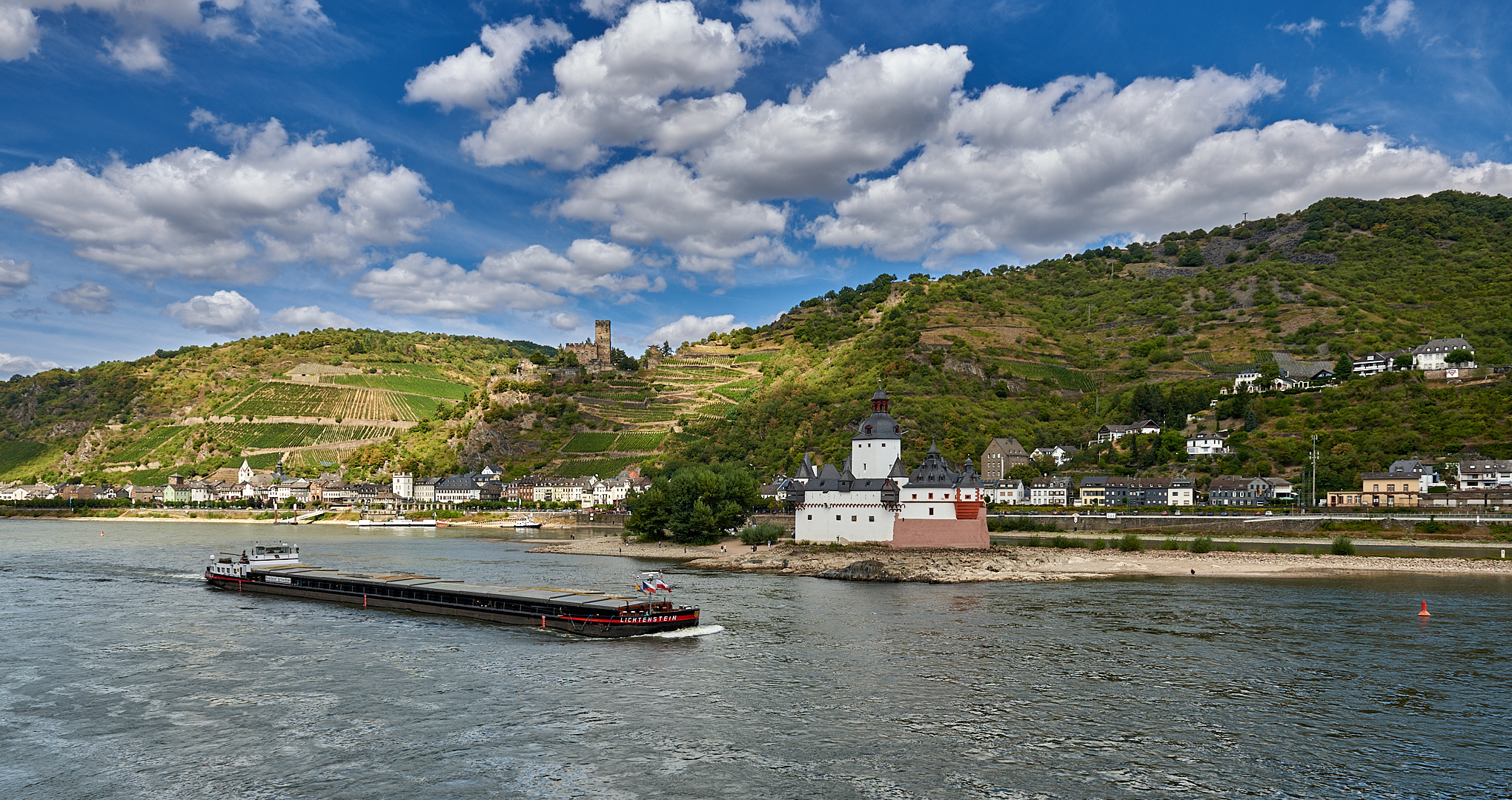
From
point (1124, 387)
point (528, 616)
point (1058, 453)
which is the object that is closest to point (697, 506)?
point (528, 616)

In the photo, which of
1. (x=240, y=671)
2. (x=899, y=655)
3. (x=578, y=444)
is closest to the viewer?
(x=240, y=671)

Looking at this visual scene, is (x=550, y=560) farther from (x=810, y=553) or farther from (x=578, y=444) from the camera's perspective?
(x=578, y=444)

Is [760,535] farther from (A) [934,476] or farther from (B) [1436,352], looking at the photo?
(B) [1436,352]

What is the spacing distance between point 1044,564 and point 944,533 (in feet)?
26.3

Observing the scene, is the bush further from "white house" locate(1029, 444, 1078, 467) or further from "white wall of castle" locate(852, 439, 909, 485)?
"white house" locate(1029, 444, 1078, 467)

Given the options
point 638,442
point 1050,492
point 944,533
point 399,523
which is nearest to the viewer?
point 944,533

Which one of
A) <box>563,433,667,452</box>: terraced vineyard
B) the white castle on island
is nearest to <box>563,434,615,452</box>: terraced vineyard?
<box>563,433,667,452</box>: terraced vineyard

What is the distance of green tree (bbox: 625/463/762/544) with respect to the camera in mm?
83688

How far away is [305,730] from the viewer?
25.4 metres

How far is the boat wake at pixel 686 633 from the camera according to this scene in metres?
40.2

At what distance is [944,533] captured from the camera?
2810 inches

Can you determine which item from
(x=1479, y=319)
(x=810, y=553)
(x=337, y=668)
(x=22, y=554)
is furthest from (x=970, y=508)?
(x=1479, y=319)

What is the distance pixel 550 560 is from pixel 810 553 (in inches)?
870

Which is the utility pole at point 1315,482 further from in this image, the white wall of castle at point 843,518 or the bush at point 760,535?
the bush at point 760,535
